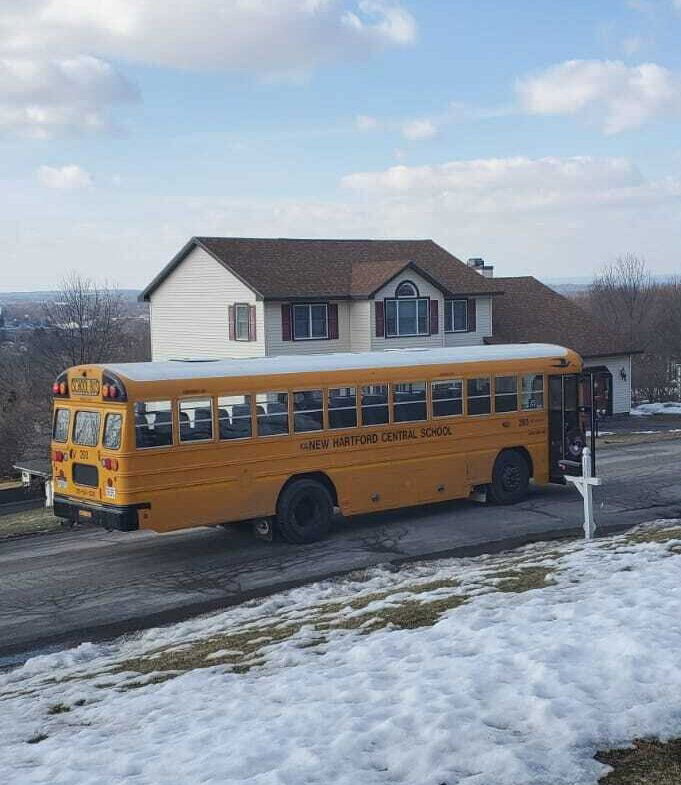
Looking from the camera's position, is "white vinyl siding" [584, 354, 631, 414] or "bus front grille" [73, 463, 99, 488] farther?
"white vinyl siding" [584, 354, 631, 414]

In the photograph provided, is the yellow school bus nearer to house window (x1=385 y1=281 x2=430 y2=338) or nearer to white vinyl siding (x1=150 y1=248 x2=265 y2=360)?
white vinyl siding (x1=150 y1=248 x2=265 y2=360)

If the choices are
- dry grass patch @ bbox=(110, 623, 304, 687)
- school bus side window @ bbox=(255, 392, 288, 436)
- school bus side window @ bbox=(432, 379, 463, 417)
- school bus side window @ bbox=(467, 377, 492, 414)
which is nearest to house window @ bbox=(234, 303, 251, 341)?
school bus side window @ bbox=(467, 377, 492, 414)

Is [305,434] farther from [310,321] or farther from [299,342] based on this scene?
[310,321]

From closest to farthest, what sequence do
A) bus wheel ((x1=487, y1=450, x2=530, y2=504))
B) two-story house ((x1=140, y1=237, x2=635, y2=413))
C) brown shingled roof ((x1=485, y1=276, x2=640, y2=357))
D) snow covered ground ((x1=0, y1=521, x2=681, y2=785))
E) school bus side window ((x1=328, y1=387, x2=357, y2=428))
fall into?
snow covered ground ((x1=0, y1=521, x2=681, y2=785)), school bus side window ((x1=328, y1=387, x2=357, y2=428)), bus wheel ((x1=487, y1=450, x2=530, y2=504)), two-story house ((x1=140, y1=237, x2=635, y2=413)), brown shingled roof ((x1=485, y1=276, x2=640, y2=357))

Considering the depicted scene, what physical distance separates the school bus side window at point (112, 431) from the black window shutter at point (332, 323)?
22.3m

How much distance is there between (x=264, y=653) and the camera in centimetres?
839

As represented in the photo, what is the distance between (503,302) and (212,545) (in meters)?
30.6

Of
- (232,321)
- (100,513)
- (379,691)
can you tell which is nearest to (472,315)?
(232,321)

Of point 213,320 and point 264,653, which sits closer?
point 264,653

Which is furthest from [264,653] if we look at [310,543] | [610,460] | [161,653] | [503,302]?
[503,302]

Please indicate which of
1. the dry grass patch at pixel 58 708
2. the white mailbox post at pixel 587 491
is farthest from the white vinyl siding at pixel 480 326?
the dry grass patch at pixel 58 708

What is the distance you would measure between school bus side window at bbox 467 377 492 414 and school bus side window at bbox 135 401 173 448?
5.45 m

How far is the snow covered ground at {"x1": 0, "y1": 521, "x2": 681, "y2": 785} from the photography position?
5656 millimetres

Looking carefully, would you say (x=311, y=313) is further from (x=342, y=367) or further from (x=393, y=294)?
(x=342, y=367)
